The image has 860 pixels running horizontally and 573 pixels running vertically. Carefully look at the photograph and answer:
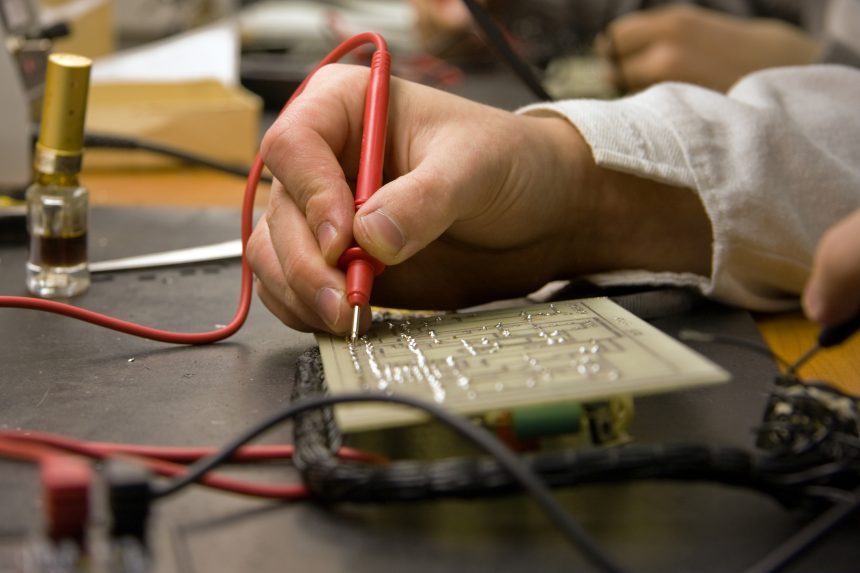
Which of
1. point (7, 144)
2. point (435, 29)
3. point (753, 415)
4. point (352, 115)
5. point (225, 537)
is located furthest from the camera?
point (435, 29)

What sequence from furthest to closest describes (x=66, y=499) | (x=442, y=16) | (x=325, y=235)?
(x=442, y=16), (x=325, y=235), (x=66, y=499)

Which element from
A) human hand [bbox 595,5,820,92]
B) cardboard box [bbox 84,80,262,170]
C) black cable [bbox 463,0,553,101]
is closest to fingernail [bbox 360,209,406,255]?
black cable [bbox 463,0,553,101]

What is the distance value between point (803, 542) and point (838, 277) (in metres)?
0.11

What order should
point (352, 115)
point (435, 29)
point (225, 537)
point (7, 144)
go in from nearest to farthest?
point (225, 537)
point (352, 115)
point (7, 144)
point (435, 29)

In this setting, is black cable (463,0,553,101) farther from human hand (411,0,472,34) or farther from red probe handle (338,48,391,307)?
human hand (411,0,472,34)

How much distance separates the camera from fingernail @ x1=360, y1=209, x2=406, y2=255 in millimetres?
469

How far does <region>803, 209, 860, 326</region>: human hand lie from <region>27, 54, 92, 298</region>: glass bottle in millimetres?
447

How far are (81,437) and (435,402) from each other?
162mm

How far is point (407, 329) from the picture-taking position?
1.64ft

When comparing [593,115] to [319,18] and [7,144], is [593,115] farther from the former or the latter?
[319,18]

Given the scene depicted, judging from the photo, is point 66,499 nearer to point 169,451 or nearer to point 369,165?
point 169,451

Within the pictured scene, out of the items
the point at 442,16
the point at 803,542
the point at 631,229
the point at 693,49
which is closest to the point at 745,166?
the point at 631,229

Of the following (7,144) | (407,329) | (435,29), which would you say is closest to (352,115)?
(407,329)

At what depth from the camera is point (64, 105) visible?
594mm
